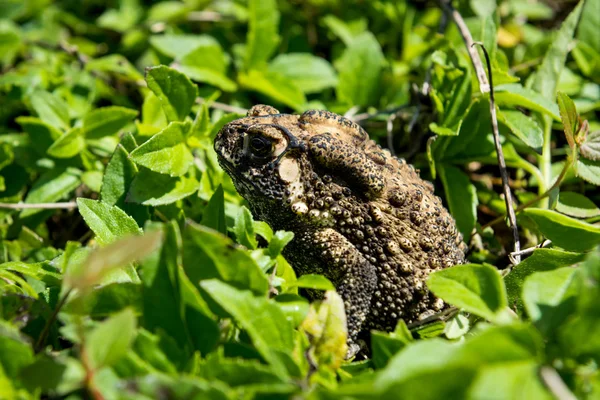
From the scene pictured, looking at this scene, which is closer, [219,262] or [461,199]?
[219,262]

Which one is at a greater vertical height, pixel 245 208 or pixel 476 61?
pixel 476 61

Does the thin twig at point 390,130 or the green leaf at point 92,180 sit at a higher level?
the thin twig at point 390,130

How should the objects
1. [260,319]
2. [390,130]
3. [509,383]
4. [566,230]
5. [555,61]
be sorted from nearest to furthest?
[509,383]
[260,319]
[566,230]
[555,61]
[390,130]

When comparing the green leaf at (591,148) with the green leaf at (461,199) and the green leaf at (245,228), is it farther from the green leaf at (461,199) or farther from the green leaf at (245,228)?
the green leaf at (245,228)

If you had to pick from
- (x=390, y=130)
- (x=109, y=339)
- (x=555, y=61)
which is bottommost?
(x=390, y=130)

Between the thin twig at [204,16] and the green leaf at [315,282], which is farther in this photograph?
the thin twig at [204,16]

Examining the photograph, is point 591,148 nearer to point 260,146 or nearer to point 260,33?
point 260,146

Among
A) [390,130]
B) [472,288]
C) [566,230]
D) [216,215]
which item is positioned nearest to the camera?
[472,288]

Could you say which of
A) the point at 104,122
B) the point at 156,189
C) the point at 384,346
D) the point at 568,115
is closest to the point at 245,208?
the point at 156,189

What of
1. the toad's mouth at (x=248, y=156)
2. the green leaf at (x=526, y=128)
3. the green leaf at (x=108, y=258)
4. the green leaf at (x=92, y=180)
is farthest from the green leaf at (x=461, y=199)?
the green leaf at (x=108, y=258)
